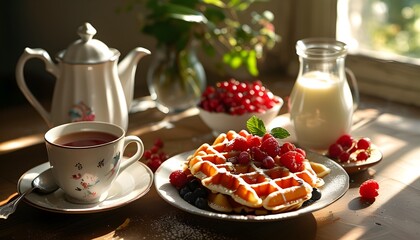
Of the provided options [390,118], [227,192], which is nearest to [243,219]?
[227,192]

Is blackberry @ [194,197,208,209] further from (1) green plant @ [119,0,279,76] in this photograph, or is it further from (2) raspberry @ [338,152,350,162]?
(1) green plant @ [119,0,279,76]

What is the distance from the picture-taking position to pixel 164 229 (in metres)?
0.95

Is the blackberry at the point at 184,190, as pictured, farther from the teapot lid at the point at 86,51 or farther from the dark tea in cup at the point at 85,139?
the teapot lid at the point at 86,51

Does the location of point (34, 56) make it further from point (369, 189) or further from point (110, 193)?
point (369, 189)

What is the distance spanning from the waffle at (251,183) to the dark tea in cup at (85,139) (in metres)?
0.14

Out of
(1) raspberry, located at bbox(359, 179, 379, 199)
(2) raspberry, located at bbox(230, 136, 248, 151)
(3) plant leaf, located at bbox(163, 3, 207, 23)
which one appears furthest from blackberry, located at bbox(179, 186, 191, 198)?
(3) plant leaf, located at bbox(163, 3, 207, 23)

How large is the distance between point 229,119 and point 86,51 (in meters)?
0.31

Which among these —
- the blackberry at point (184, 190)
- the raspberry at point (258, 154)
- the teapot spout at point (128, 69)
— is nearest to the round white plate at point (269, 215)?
the blackberry at point (184, 190)

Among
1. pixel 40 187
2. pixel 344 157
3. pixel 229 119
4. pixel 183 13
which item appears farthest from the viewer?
pixel 183 13

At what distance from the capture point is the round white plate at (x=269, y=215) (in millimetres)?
902

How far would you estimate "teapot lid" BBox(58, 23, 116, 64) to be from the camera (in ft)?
3.89

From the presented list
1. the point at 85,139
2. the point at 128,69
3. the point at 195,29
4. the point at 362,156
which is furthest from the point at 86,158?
the point at 195,29

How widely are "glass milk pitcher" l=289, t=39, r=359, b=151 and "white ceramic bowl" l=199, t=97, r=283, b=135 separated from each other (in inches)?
2.9

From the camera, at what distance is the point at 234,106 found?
1.29m
